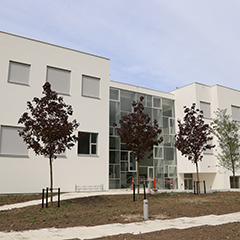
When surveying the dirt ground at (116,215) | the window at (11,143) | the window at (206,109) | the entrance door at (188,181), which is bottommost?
the dirt ground at (116,215)

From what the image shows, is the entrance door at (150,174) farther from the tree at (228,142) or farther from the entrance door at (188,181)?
the tree at (228,142)

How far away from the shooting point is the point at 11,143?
660 inches

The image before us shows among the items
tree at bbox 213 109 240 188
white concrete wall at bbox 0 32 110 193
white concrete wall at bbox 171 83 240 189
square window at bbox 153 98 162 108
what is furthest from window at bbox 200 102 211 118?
white concrete wall at bbox 0 32 110 193

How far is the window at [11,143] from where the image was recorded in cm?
1653

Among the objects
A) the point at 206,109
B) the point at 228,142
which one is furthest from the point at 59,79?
the point at 206,109

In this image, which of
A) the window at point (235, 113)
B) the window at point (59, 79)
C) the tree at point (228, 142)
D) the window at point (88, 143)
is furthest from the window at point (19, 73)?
the window at point (235, 113)

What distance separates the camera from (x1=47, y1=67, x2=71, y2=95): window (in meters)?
18.9

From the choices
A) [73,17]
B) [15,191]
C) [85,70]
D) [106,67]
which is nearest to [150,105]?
[106,67]

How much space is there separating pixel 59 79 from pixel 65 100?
5.22 ft

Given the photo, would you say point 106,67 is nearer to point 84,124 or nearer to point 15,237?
point 84,124

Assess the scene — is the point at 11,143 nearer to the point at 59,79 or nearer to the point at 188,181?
the point at 59,79

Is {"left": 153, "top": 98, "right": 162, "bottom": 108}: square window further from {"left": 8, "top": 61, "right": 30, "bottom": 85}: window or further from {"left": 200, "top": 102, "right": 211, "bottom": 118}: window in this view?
{"left": 8, "top": 61, "right": 30, "bottom": 85}: window

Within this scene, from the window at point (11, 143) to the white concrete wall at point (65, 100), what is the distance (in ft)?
A: 1.14

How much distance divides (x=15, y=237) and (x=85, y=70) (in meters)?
15.3
